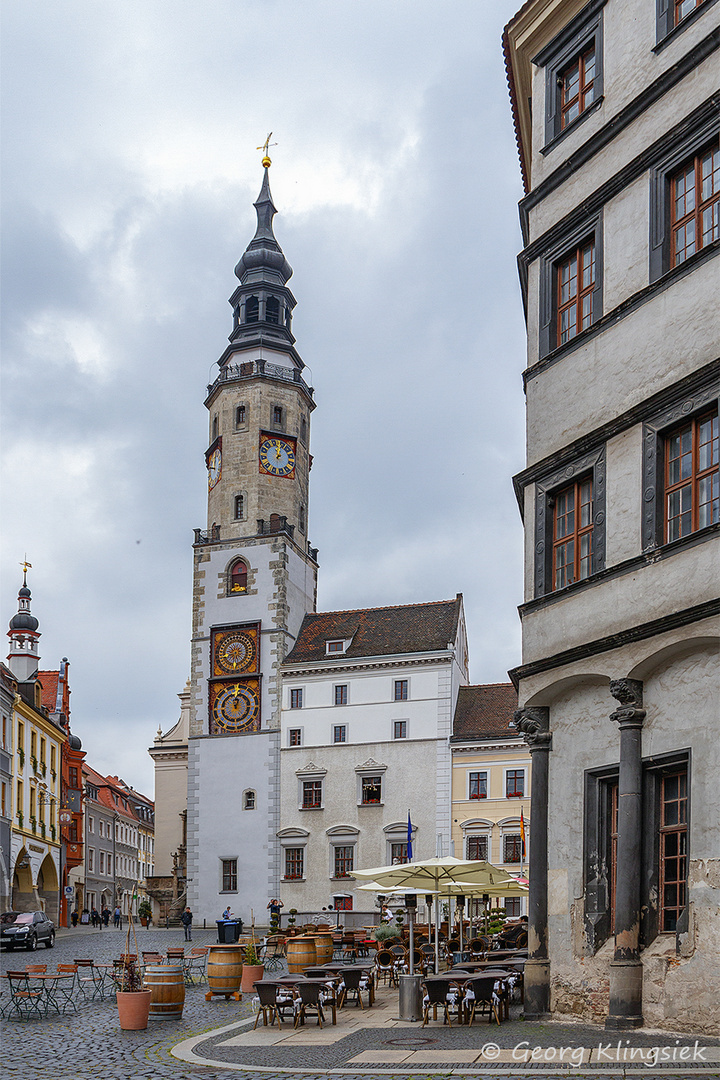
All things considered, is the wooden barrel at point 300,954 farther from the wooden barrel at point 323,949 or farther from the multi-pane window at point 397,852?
the multi-pane window at point 397,852

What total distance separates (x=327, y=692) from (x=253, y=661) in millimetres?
4648

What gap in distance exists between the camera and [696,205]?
17625 millimetres

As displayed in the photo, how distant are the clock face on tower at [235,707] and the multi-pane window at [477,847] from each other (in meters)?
12.2

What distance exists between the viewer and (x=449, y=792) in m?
57.1

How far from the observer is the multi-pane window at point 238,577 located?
65.5m

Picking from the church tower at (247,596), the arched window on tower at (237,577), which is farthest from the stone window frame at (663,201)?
the arched window on tower at (237,577)

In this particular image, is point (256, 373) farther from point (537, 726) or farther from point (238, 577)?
point (537, 726)

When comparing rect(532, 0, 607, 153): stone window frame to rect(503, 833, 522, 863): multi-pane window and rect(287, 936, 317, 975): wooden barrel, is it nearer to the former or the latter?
rect(287, 936, 317, 975): wooden barrel

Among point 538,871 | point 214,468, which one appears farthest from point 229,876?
point 538,871

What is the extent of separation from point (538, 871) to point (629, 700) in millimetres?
3415

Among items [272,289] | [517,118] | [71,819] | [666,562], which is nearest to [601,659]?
[666,562]

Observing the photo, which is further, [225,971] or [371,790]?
[371,790]

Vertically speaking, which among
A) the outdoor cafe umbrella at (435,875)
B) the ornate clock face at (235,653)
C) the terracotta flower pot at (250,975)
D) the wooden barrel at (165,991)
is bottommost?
the terracotta flower pot at (250,975)

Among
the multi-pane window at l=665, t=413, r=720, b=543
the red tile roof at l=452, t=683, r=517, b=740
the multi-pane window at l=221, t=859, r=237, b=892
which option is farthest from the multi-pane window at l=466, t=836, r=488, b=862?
the multi-pane window at l=665, t=413, r=720, b=543
